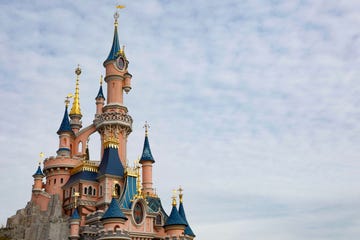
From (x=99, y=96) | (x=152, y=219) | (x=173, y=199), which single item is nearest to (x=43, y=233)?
(x=152, y=219)

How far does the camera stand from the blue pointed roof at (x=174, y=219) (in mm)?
46000

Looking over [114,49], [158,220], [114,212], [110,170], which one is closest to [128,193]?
[110,170]

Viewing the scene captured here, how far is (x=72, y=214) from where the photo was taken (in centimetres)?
4616

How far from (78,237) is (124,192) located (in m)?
5.93

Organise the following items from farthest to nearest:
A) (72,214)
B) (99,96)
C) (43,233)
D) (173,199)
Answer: (99,96) → (173,199) → (72,214) → (43,233)

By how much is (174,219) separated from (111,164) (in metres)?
8.49

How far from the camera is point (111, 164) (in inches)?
1941

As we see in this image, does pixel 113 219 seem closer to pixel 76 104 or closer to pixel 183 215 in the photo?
pixel 183 215

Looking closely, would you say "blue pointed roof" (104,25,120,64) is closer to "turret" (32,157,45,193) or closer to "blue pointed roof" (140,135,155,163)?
"blue pointed roof" (140,135,155,163)

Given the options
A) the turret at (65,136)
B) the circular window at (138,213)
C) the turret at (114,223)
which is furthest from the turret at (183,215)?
the turret at (65,136)

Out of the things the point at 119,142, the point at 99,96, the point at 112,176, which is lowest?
the point at 112,176

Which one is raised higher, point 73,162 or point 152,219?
point 73,162

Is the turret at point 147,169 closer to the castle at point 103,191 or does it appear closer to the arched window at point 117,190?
the castle at point 103,191

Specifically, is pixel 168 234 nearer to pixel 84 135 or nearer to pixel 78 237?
pixel 78 237
